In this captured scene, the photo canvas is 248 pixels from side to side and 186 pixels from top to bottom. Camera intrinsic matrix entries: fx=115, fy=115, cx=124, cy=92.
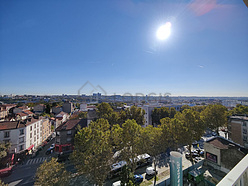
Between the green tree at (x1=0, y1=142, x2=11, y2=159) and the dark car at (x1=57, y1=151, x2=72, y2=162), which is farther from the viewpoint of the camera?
the dark car at (x1=57, y1=151, x2=72, y2=162)

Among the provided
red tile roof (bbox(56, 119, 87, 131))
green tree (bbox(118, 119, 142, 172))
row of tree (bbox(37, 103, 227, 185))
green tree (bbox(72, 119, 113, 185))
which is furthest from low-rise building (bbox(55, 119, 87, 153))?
green tree (bbox(118, 119, 142, 172))

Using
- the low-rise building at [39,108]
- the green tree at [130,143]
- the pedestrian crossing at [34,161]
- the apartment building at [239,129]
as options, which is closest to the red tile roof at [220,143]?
the apartment building at [239,129]

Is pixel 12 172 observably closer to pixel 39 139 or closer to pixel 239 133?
pixel 39 139

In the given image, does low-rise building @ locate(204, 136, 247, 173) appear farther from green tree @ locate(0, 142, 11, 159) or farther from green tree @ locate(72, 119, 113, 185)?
green tree @ locate(0, 142, 11, 159)

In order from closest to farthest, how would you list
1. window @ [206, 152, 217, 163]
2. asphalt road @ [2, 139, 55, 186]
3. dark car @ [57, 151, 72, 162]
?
asphalt road @ [2, 139, 55, 186]
window @ [206, 152, 217, 163]
dark car @ [57, 151, 72, 162]

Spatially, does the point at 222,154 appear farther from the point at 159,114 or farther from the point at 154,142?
the point at 159,114

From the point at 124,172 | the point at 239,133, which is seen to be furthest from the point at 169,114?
the point at 124,172

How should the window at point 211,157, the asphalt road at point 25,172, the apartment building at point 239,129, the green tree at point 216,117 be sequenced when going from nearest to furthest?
the asphalt road at point 25,172
the window at point 211,157
the apartment building at point 239,129
the green tree at point 216,117

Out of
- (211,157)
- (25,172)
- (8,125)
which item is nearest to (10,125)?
(8,125)

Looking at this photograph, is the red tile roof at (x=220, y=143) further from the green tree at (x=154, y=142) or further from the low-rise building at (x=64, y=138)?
the low-rise building at (x=64, y=138)
